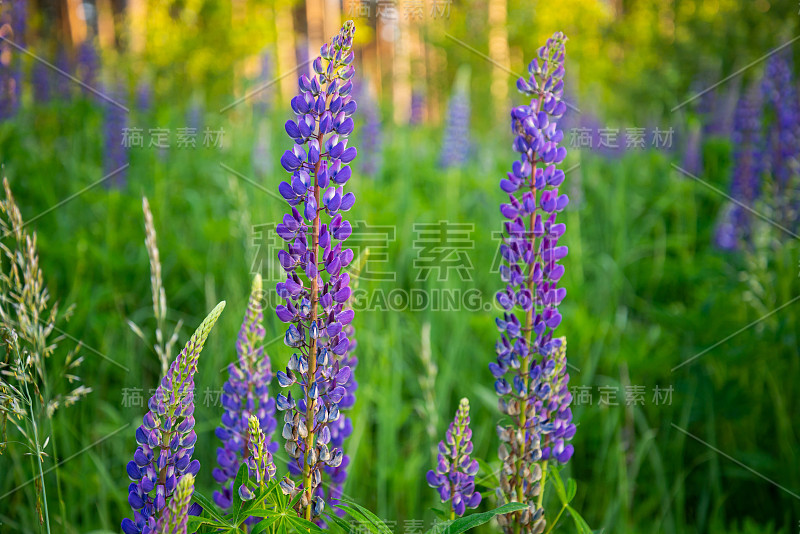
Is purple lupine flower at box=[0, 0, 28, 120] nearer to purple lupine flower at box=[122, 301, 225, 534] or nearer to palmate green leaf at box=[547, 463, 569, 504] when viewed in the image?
purple lupine flower at box=[122, 301, 225, 534]

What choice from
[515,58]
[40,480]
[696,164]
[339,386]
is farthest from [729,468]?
[515,58]

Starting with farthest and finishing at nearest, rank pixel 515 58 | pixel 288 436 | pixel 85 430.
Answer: pixel 515 58 → pixel 85 430 → pixel 288 436

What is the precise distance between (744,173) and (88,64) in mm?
5501

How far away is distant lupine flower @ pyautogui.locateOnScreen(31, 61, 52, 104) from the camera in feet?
16.7

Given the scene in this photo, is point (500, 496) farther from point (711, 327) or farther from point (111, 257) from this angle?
point (111, 257)

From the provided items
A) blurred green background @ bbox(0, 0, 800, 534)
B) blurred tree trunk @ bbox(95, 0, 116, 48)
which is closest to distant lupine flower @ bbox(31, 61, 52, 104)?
blurred green background @ bbox(0, 0, 800, 534)

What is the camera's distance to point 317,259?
3.15 feet

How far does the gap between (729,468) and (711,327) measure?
611 millimetres

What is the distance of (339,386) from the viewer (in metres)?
1.01

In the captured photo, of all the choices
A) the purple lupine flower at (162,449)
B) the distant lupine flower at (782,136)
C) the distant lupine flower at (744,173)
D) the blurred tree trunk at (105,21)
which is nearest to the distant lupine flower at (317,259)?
the purple lupine flower at (162,449)

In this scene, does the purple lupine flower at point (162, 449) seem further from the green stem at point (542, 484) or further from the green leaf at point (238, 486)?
the green stem at point (542, 484)

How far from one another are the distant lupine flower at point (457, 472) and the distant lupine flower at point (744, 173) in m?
2.76

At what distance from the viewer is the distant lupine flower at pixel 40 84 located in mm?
5094

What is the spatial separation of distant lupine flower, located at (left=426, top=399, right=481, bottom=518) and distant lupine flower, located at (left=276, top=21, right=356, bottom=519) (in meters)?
0.24
